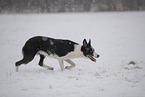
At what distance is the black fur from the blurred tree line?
39588 mm

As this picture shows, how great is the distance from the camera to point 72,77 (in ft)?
20.6

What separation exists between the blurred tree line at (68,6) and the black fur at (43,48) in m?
39.6

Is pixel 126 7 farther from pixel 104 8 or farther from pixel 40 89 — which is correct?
pixel 40 89

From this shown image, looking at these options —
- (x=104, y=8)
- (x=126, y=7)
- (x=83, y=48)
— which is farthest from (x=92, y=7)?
(x=83, y=48)

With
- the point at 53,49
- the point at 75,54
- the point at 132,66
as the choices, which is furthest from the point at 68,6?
the point at 53,49

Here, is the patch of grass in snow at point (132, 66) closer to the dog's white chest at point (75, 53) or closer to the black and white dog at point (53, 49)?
the black and white dog at point (53, 49)

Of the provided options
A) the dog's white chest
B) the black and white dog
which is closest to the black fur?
the black and white dog

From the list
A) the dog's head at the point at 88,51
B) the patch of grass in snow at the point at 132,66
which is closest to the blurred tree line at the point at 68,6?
the patch of grass in snow at the point at 132,66

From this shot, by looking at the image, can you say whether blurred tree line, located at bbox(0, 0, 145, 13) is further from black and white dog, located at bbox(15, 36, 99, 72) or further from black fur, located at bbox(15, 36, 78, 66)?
black fur, located at bbox(15, 36, 78, 66)

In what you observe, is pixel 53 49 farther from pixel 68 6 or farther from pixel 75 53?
pixel 68 6

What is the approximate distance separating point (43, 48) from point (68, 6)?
43.5 m

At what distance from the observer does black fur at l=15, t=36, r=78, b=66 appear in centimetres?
664

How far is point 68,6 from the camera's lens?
48.7 metres

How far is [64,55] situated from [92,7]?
43.1 metres
